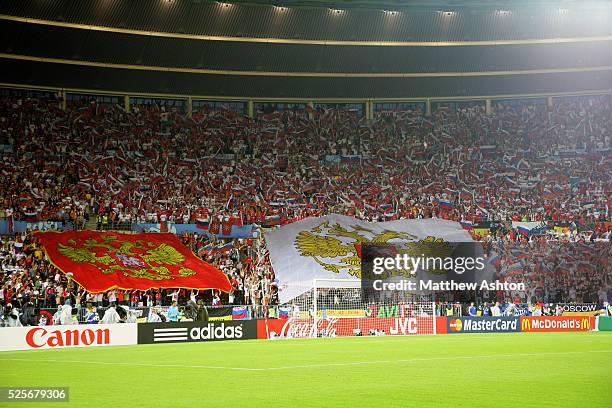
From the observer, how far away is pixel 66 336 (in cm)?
3388

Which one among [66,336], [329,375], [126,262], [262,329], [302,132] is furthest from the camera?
[302,132]

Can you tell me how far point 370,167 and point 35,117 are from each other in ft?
73.6

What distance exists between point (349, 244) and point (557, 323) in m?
12.7

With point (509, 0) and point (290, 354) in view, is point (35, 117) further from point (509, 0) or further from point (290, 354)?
point (290, 354)

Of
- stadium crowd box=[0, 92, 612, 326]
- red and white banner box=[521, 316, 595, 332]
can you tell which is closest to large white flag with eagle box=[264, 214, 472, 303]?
stadium crowd box=[0, 92, 612, 326]

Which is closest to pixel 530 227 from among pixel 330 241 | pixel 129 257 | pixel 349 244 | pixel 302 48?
pixel 349 244

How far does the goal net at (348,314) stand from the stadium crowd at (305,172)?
3142 mm

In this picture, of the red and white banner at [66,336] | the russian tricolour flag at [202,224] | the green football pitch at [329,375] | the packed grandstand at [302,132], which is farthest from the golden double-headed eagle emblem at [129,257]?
the green football pitch at [329,375]

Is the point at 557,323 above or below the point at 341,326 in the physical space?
below

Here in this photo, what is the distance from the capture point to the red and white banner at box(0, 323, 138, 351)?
107 feet

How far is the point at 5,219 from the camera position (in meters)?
47.2

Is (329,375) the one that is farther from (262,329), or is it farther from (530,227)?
(530,227)

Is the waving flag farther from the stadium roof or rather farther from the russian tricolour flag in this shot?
the russian tricolour flag

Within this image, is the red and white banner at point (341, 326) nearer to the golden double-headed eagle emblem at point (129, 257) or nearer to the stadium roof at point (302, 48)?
the golden double-headed eagle emblem at point (129, 257)
